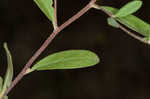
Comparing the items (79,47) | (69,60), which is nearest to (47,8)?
(69,60)

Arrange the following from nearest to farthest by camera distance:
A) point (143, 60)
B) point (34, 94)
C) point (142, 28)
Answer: point (142, 28)
point (34, 94)
point (143, 60)

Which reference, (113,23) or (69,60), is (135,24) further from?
(69,60)

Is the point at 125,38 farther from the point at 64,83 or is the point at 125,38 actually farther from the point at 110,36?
the point at 64,83

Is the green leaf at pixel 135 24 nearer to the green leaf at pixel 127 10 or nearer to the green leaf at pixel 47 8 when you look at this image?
the green leaf at pixel 127 10

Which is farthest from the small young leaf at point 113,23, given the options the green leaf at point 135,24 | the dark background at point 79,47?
the dark background at point 79,47

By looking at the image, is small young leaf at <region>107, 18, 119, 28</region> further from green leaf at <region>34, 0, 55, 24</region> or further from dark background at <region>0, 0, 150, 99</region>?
dark background at <region>0, 0, 150, 99</region>

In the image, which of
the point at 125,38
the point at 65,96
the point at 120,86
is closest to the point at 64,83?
the point at 65,96

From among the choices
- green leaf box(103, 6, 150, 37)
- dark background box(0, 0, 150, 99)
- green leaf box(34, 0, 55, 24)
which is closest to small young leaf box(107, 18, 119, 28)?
green leaf box(103, 6, 150, 37)
